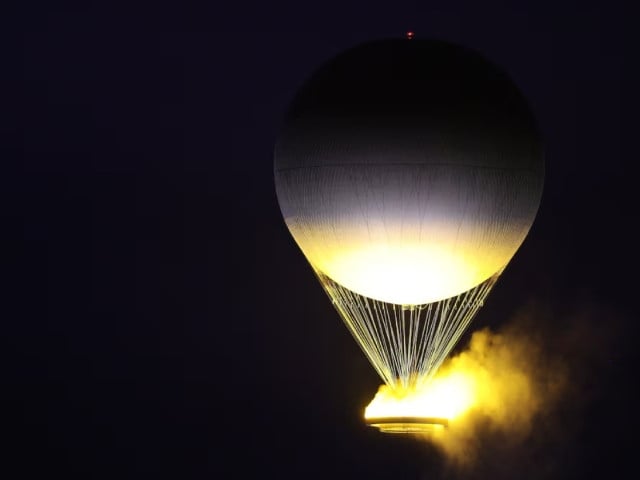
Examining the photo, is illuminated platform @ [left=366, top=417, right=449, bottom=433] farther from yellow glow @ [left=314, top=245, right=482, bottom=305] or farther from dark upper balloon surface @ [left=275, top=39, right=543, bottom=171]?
dark upper balloon surface @ [left=275, top=39, right=543, bottom=171]

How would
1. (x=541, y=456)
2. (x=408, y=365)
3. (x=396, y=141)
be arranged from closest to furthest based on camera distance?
(x=396, y=141) → (x=408, y=365) → (x=541, y=456)

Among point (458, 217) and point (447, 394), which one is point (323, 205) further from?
point (447, 394)

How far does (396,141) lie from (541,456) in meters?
10.8

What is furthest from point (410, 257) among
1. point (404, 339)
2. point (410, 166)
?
point (404, 339)

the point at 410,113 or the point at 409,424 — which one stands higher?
the point at 410,113

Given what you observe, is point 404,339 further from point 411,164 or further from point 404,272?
point 411,164

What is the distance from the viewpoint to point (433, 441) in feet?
173

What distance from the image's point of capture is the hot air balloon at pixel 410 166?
44.1 meters

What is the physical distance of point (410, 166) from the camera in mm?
44031

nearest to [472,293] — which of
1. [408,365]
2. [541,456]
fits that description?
[408,365]

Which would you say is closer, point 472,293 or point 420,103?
point 420,103

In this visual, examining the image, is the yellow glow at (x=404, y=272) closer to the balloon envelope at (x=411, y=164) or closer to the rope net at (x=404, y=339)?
the balloon envelope at (x=411, y=164)

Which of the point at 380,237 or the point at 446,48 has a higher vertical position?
the point at 446,48

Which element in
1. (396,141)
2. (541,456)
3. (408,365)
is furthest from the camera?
(541,456)
